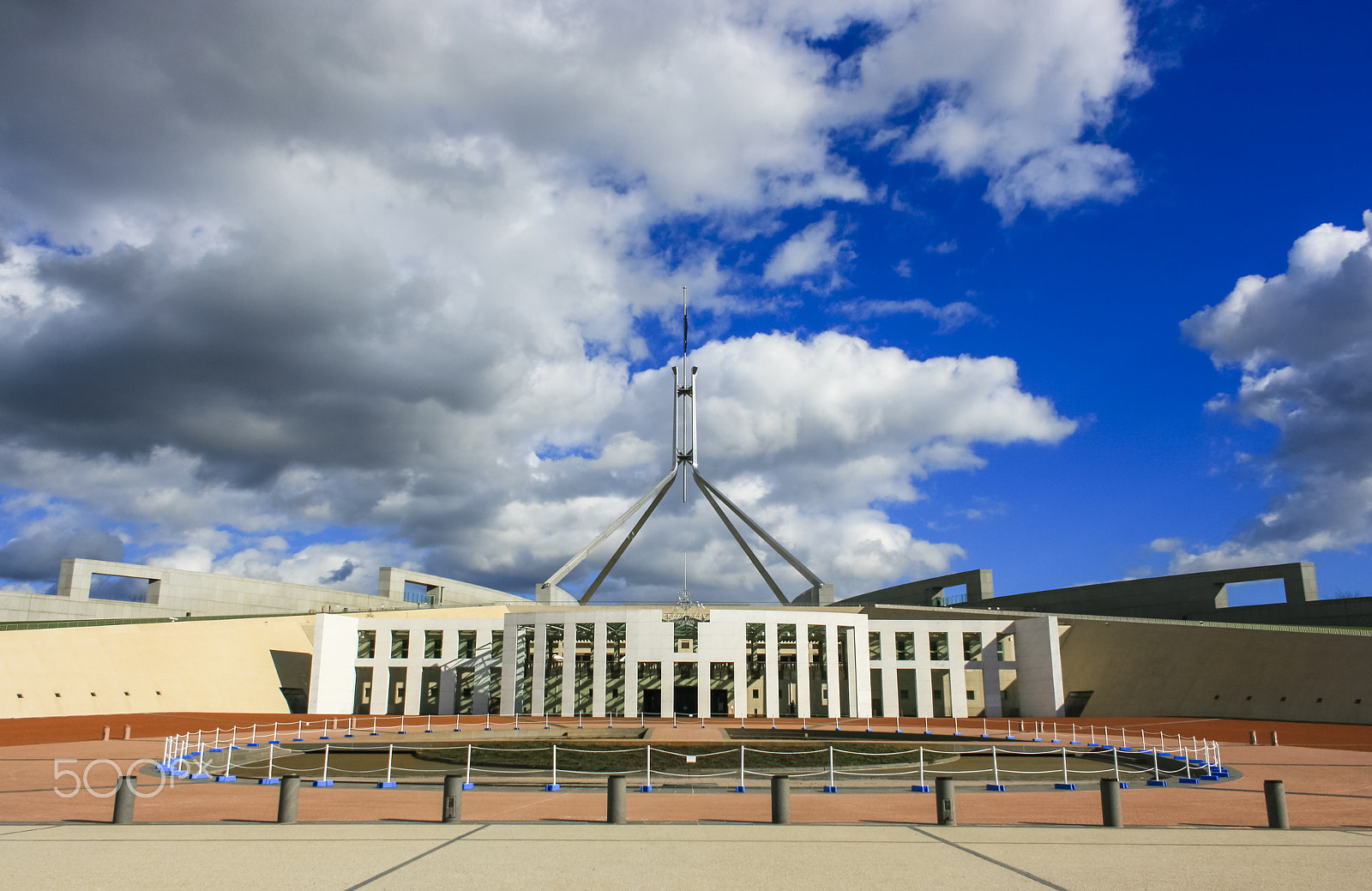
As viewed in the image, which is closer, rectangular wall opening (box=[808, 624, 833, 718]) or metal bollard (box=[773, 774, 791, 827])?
metal bollard (box=[773, 774, 791, 827])

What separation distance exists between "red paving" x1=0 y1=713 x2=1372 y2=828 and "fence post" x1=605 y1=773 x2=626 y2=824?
93 cm

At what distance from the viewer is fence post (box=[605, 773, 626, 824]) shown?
499 inches

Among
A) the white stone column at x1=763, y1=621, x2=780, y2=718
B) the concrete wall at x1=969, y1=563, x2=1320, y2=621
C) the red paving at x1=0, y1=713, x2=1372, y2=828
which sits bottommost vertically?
the red paving at x1=0, y1=713, x2=1372, y2=828

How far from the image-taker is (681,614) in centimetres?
4434

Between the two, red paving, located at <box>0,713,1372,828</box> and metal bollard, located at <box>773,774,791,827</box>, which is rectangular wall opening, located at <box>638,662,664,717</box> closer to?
red paving, located at <box>0,713,1372,828</box>

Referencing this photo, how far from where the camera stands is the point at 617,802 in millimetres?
12727

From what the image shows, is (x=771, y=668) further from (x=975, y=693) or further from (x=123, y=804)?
(x=123, y=804)

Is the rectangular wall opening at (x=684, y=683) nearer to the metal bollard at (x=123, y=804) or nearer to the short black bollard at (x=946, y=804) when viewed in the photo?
the short black bollard at (x=946, y=804)

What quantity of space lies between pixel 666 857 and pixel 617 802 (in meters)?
3.08

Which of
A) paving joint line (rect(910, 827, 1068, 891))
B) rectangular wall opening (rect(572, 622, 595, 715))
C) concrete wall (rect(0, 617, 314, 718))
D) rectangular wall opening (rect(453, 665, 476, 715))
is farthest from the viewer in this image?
rectangular wall opening (rect(453, 665, 476, 715))

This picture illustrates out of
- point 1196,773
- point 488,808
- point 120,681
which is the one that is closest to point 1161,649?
point 1196,773

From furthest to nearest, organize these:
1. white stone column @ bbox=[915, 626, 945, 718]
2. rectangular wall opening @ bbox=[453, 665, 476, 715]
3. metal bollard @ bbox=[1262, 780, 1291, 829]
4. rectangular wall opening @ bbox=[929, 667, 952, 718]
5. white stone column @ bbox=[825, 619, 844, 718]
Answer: rectangular wall opening @ bbox=[929, 667, 952, 718] → rectangular wall opening @ bbox=[453, 665, 476, 715] → white stone column @ bbox=[915, 626, 945, 718] → white stone column @ bbox=[825, 619, 844, 718] → metal bollard @ bbox=[1262, 780, 1291, 829]

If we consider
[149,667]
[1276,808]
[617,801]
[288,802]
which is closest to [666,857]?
[617,801]

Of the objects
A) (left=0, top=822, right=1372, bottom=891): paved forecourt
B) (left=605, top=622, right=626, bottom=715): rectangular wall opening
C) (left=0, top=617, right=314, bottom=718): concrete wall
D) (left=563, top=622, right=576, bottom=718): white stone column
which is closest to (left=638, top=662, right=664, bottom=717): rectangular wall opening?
(left=605, top=622, right=626, bottom=715): rectangular wall opening
